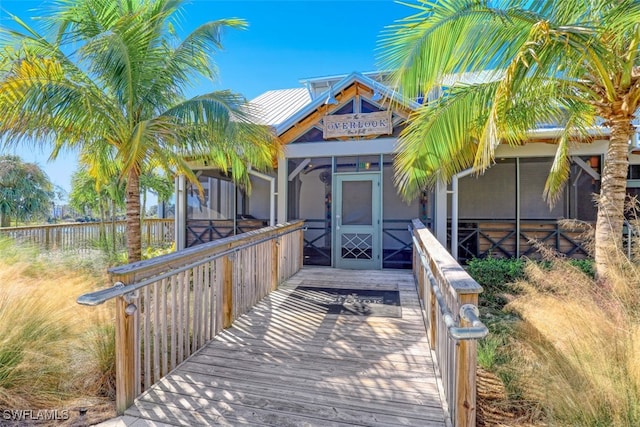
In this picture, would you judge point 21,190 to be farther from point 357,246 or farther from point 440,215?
point 440,215

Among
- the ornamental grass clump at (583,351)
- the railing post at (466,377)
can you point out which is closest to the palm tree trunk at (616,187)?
the ornamental grass clump at (583,351)

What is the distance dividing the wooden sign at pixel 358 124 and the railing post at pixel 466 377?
5.62m

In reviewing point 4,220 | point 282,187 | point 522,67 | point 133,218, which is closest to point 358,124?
point 282,187

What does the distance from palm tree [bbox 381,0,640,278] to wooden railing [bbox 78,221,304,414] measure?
120 inches

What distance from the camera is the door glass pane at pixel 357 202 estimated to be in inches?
286

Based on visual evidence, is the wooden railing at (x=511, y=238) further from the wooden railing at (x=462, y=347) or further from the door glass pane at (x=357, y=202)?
the wooden railing at (x=462, y=347)

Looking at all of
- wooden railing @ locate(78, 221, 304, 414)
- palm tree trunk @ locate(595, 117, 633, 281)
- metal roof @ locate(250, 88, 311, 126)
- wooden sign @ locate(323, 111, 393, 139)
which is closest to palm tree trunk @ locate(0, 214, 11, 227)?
metal roof @ locate(250, 88, 311, 126)

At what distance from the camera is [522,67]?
123 inches

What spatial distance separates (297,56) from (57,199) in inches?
562

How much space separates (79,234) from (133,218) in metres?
7.86

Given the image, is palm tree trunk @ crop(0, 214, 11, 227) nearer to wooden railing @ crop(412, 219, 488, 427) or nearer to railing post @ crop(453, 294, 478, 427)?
wooden railing @ crop(412, 219, 488, 427)

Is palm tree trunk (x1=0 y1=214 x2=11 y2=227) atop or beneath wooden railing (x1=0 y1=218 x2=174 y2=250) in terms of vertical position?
atop

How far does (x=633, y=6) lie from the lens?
9.62 ft

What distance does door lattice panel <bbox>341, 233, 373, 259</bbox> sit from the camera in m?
7.27
